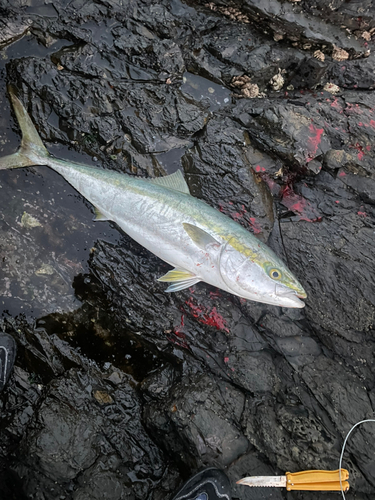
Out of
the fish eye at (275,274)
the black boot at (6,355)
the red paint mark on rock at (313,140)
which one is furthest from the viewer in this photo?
the red paint mark on rock at (313,140)

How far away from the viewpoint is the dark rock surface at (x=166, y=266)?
3.35 m

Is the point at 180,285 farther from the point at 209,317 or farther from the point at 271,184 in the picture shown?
the point at 271,184

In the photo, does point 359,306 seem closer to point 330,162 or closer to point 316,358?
point 316,358

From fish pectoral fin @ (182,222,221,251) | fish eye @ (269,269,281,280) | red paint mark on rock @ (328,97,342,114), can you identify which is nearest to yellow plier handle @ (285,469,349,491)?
fish eye @ (269,269,281,280)

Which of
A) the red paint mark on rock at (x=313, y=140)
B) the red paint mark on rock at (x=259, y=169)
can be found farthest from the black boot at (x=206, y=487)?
the red paint mark on rock at (x=313, y=140)

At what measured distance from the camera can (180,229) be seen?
10.9 feet

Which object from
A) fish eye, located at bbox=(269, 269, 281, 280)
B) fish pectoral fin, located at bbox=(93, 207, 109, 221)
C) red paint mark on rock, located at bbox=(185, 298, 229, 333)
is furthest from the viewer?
red paint mark on rock, located at bbox=(185, 298, 229, 333)

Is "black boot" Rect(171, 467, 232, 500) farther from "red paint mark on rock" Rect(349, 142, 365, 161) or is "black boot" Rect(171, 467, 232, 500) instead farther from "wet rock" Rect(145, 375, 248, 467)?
"red paint mark on rock" Rect(349, 142, 365, 161)

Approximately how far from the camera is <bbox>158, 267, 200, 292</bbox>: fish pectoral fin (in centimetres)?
334

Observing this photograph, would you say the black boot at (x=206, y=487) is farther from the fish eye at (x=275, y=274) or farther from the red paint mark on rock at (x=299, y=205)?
the red paint mark on rock at (x=299, y=205)

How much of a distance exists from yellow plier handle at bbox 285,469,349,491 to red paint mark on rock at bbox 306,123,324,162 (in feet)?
10.8

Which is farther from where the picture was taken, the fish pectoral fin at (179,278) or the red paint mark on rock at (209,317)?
the red paint mark on rock at (209,317)

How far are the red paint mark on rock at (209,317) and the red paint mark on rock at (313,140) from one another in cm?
215

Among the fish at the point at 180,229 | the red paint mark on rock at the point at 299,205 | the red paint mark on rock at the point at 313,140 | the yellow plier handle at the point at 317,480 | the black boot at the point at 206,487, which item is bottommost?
the black boot at the point at 206,487
